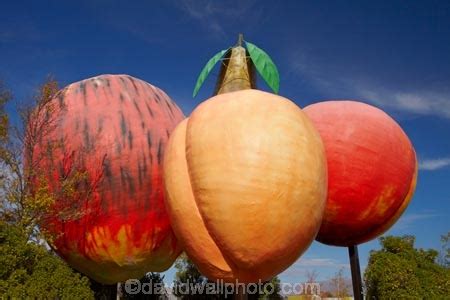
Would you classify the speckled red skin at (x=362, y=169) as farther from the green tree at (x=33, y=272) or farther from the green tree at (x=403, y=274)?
the green tree at (x=33, y=272)

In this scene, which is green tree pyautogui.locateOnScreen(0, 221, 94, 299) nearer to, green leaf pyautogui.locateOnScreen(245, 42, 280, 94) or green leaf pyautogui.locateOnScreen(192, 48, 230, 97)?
green leaf pyautogui.locateOnScreen(192, 48, 230, 97)

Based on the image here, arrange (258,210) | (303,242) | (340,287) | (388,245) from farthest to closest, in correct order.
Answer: (340,287) → (388,245) → (303,242) → (258,210)

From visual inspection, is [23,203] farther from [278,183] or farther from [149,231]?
[278,183]

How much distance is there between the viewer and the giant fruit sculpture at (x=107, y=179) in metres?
8.20

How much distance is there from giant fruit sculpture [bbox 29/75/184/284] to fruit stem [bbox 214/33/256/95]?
1287 millimetres

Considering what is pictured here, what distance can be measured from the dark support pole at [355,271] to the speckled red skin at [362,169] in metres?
0.76

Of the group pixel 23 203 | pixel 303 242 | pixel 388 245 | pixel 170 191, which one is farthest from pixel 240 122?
pixel 388 245

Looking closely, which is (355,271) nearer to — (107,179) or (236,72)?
(236,72)

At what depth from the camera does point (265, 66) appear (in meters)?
9.30

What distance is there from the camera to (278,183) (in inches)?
252

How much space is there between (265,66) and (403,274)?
6505 mm

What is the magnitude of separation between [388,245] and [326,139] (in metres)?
5.62

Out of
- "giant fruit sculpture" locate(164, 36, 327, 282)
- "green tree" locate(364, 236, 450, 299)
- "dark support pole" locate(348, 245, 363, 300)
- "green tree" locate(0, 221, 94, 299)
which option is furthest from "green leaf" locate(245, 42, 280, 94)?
"green tree" locate(364, 236, 450, 299)

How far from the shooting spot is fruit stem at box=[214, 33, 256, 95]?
8789 mm
